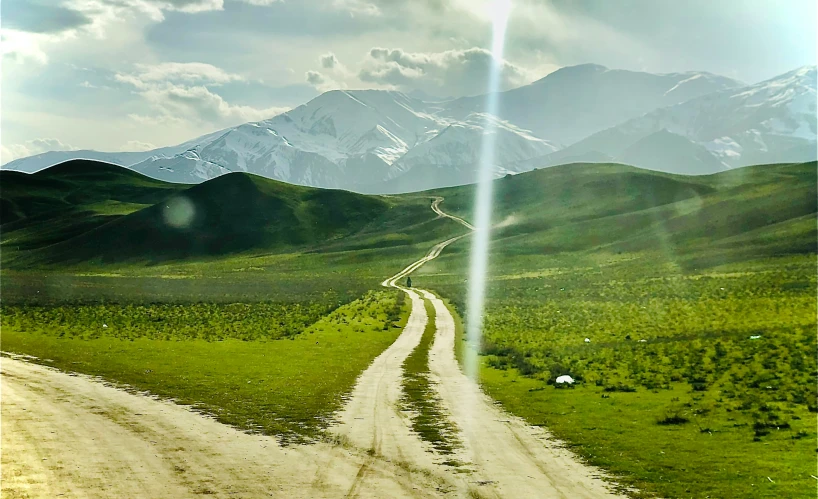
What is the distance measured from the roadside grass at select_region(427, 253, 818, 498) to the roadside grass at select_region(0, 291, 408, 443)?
26.9 ft

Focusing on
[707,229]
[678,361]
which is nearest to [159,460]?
[678,361]

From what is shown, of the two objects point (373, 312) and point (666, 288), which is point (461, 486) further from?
point (666, 288)

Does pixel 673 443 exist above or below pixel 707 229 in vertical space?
below

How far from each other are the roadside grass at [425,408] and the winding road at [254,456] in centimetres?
34

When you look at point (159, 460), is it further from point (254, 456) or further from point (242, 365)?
point (242, 365)

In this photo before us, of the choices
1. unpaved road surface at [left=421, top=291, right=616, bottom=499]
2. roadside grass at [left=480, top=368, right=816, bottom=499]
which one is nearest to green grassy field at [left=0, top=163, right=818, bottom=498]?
roadside grass at [left=480, top=368, right=816, bottom=499]

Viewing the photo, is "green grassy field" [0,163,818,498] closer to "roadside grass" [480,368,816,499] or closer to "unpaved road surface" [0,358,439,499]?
"roadside grass" [480,368,816,499]

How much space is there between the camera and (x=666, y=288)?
81000 mm

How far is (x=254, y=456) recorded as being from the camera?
759 inches

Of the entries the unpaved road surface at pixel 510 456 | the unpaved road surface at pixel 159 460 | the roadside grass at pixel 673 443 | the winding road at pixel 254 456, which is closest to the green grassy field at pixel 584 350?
the roadside grass at pixel 673 443

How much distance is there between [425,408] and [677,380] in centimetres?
1394

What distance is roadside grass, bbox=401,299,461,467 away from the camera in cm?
2122

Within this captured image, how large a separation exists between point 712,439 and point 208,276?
138 m

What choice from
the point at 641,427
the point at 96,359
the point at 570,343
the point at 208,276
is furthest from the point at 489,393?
the point at 208,276
